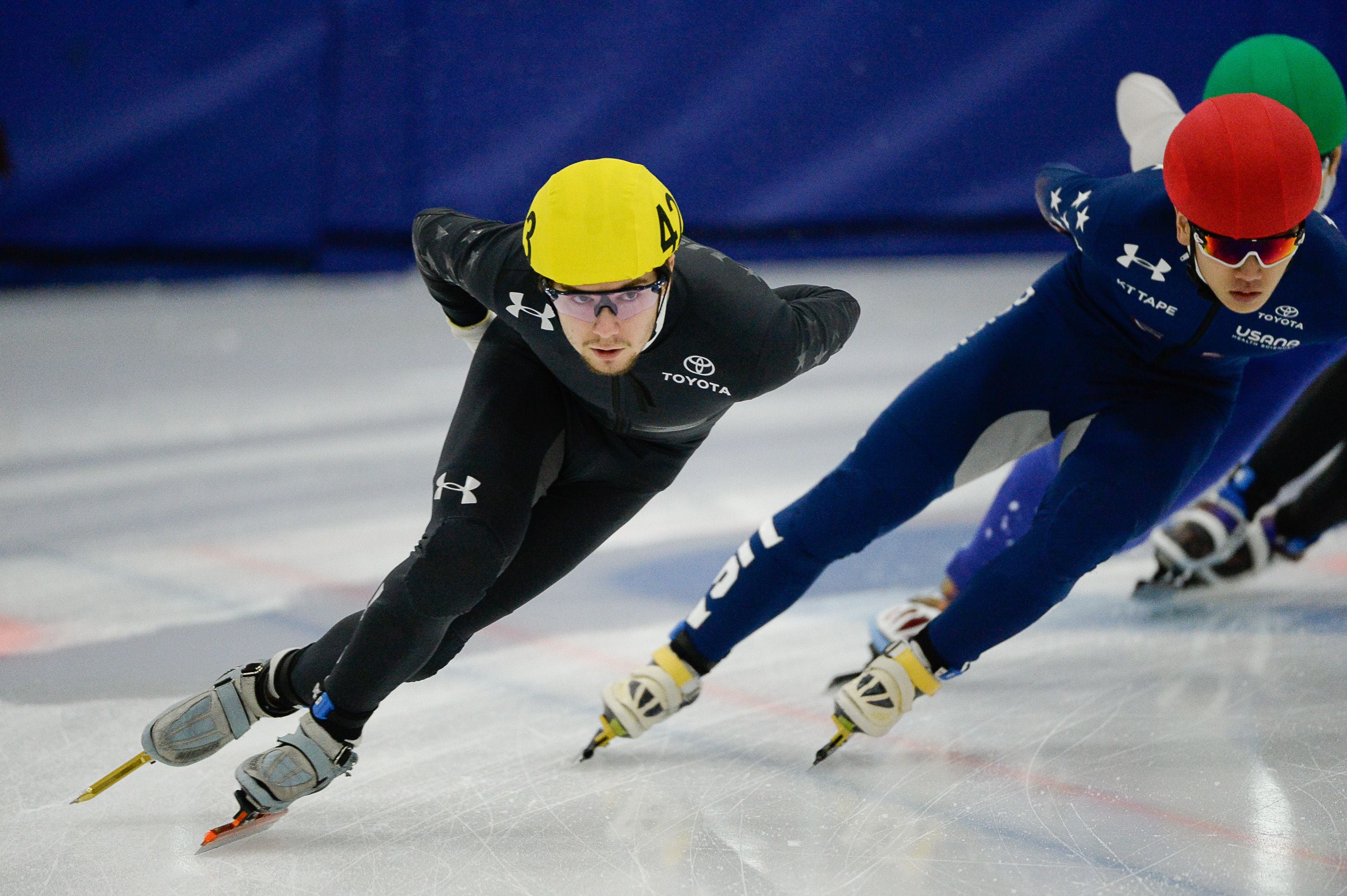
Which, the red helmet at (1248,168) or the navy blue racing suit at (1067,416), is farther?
the navy blue racing suit at (1067,416)

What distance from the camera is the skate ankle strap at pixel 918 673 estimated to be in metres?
2.43

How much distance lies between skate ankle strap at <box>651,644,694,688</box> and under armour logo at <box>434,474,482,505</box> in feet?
Answer: 2.12

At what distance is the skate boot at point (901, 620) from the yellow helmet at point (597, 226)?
4.16 ft

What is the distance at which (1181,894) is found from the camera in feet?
6.51

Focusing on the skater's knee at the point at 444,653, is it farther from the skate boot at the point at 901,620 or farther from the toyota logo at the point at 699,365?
the skate boot at the point at 901,620

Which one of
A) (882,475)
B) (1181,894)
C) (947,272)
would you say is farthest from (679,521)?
(947,272)

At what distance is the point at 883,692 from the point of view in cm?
241

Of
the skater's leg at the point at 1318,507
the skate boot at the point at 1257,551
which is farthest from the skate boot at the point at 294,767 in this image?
the skater's leg at the point at 1318,507

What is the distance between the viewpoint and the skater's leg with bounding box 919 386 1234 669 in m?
2.40

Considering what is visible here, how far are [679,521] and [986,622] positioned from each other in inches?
66.4

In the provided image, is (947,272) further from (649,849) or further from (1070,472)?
(649,849)

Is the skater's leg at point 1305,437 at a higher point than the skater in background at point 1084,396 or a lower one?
lower

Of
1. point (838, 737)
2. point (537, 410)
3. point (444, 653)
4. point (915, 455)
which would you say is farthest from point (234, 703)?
point (915, 455)

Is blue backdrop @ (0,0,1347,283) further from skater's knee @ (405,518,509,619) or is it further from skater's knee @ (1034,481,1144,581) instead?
skater's knee @ (405,518,509,619)
